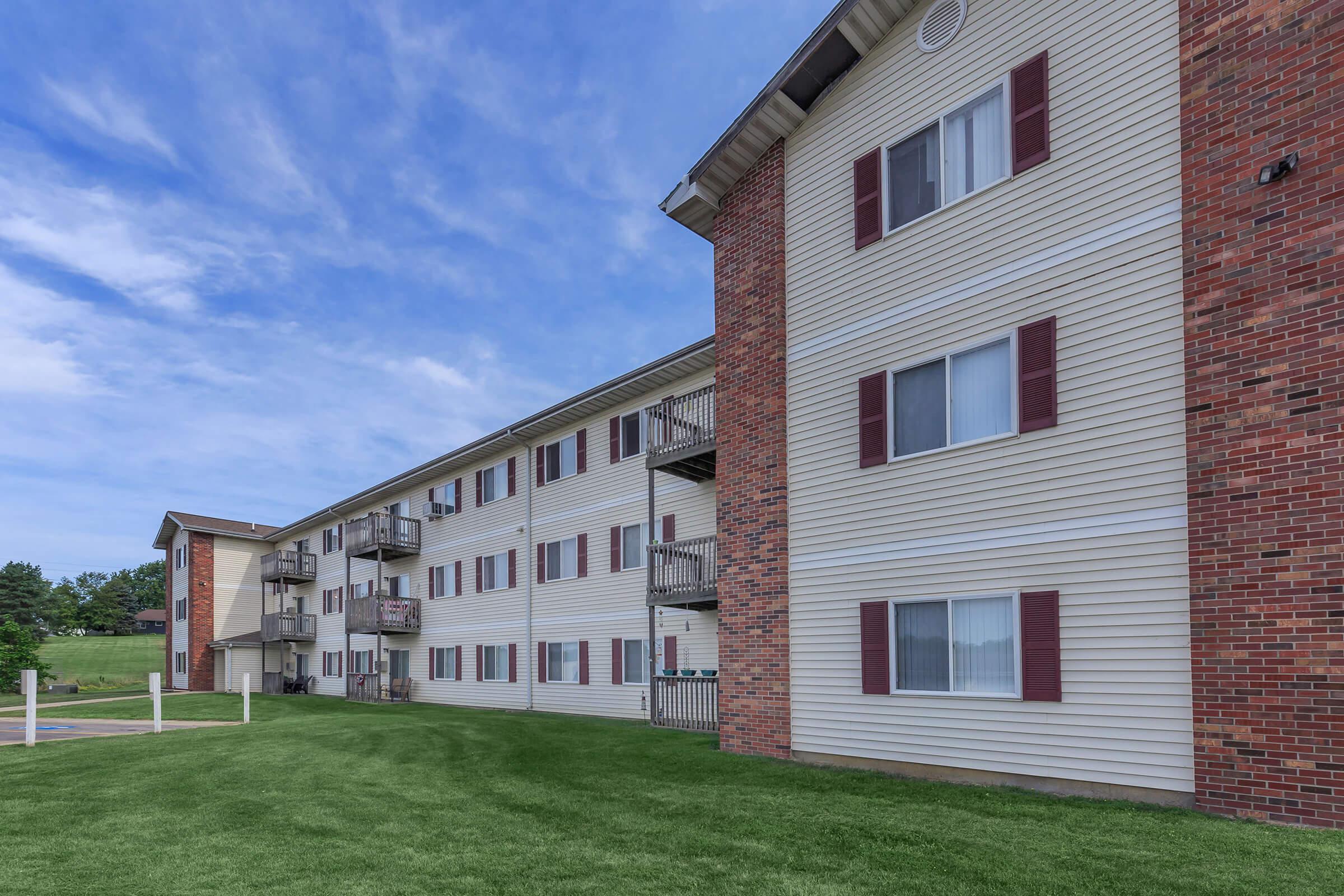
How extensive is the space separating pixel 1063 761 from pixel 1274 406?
13.6 ft

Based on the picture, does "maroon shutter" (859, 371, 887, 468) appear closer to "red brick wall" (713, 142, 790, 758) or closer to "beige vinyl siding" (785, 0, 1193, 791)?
"beige vinyl siding" (785, 0, 1193, 791)

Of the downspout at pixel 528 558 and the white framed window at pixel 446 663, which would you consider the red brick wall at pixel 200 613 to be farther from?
the downspout at pixel 528 558

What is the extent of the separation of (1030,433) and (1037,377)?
2.08 ft

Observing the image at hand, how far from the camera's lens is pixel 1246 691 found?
7.69m

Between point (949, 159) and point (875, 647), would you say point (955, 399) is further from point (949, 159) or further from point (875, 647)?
point (875, 647)

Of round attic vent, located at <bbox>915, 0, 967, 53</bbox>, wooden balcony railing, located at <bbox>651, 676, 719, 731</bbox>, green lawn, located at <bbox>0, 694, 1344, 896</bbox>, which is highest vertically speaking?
round attic vent, located at <bbox>915, 0, 967, 53</bbox>

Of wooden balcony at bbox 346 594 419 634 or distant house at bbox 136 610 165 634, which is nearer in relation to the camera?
wooden balcony at bbox 346 594 419 634

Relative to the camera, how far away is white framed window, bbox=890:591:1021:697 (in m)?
9.72

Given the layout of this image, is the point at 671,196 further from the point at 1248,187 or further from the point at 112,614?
the point at 112,614

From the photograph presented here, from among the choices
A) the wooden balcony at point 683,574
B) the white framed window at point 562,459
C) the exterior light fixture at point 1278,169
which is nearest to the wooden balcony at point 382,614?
the white framed window at point 562,459

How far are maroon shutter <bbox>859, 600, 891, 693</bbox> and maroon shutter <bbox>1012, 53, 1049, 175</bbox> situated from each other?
18.7 ft

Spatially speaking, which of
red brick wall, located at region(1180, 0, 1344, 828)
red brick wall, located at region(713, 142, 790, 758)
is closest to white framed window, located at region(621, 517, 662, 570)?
red brick wall, located at region(713, 142, 790, 758)

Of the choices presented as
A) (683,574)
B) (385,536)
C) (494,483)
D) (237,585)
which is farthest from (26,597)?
(683,574)

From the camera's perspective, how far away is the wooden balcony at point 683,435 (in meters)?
17.4
